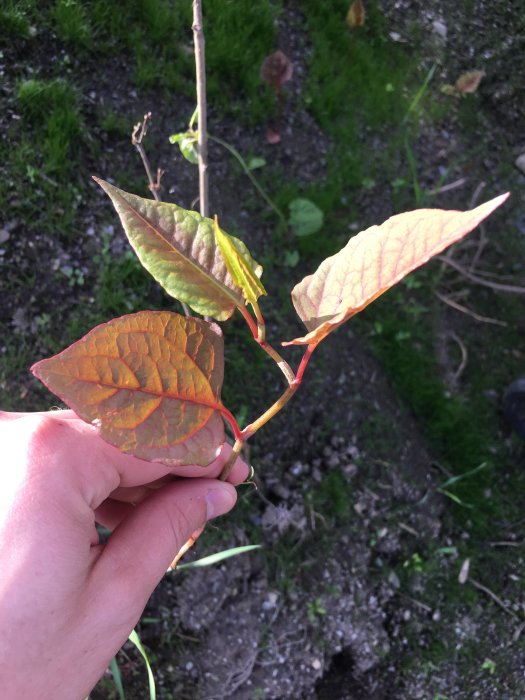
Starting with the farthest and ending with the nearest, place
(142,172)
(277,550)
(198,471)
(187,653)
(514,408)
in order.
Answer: (514,408)
(142,172)
(277,550)
(187,653)
(198,471)

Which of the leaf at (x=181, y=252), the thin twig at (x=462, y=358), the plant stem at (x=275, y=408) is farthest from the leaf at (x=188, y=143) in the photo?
the thin twig at (x=462, y=358)

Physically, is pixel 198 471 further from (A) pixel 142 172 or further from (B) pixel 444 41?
(B) pixel 444 41

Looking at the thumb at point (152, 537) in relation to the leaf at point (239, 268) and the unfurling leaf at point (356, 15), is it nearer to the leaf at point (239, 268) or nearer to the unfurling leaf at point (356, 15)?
the leaf at point (239, 268)

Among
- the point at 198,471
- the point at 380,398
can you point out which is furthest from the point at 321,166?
the point at 198,471

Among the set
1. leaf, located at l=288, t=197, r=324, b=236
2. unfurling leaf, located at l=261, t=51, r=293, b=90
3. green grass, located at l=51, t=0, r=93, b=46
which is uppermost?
green grass, located at l=51, t=0, r=93, b=46

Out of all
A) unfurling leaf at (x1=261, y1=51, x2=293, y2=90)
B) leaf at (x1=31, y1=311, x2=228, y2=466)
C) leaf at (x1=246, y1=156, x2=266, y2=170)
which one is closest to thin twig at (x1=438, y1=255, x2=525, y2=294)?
leaf at (x1=246, y1=156, x2=266, y2=170)

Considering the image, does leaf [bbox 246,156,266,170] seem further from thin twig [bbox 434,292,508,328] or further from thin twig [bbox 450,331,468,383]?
thin twig [bbox 450,331,468,383]
